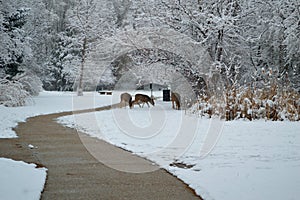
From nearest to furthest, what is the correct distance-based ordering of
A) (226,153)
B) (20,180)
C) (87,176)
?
(20,180) < (87,176) < (226,153)

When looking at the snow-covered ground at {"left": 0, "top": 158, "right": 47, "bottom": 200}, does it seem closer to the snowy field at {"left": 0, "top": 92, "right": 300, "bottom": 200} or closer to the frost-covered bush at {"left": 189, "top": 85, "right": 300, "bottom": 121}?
the snowy field at {"left": 0, "top": 92, "right": 300, "bottom": 200}

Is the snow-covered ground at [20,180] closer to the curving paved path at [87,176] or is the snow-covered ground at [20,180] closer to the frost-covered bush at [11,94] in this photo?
the curving paved path at [87,176]

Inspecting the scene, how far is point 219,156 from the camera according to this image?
4.88 meters

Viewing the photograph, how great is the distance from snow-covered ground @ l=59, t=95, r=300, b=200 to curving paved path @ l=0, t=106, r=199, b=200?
0.28 meters

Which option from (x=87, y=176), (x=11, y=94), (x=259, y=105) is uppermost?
(x=11, y=94)

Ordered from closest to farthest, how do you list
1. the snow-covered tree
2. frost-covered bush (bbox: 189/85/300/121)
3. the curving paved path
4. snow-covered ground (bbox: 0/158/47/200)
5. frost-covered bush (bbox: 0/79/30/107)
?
snow-covered ground (bbox: 0/158/47/200) < the curving paved path < frost-covered bush (bbox: 189/85/300/121) < frost-covered bush (bbox: 0/79/30/107) < the snow-covered tree

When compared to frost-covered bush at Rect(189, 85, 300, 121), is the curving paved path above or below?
below

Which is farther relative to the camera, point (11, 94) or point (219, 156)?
point (11, 94)

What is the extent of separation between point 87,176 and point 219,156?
2022 mm

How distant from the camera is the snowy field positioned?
340cm

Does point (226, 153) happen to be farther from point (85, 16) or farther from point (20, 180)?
point (85, 16)

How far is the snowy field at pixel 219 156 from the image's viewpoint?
3.40m

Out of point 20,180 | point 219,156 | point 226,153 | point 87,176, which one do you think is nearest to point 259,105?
point 226,153

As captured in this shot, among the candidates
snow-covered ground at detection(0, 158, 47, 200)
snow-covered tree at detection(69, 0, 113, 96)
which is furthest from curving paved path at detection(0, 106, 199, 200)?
snow-covered tree at detection(69, 0, 113, 96)
